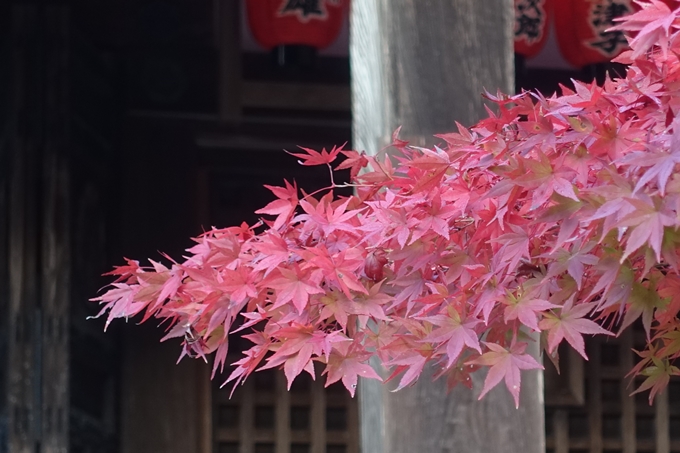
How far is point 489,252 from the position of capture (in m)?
1.37

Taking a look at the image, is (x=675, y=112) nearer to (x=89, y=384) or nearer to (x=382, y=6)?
(x=382, y=6)

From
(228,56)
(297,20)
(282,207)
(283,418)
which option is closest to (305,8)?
(297,20)

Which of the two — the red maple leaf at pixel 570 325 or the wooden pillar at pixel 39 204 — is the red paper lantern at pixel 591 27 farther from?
the red maple leaf at pixel 570 325

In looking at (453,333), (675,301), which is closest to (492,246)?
(453,333)

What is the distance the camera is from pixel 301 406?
4.20m

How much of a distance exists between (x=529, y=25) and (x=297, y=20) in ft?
3.08

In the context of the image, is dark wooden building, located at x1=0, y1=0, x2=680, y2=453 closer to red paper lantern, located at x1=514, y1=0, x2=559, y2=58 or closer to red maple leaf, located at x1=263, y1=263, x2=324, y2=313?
red paper lantern, located at x1=514, y1=0, x2=559, y2=58

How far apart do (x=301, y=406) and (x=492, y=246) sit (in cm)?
299

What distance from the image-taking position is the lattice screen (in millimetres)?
4133

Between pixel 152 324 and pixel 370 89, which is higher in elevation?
pixel 370 89

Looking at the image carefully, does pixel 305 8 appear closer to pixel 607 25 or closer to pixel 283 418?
pixel 607 25

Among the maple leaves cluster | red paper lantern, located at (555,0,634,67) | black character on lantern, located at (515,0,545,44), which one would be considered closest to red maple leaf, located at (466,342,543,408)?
the maple leaves cluster

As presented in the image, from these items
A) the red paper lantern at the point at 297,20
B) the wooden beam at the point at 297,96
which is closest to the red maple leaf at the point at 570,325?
the red paper lantern at the point at 297,20

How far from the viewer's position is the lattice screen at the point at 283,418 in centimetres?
413
